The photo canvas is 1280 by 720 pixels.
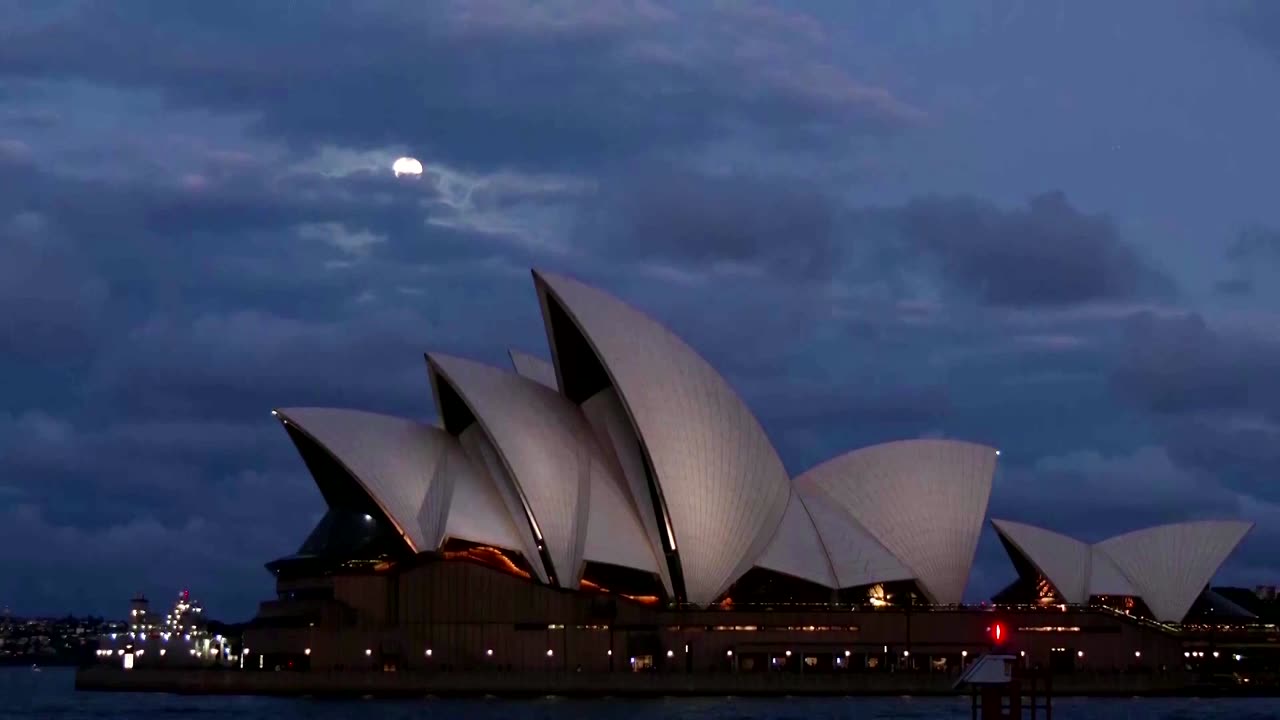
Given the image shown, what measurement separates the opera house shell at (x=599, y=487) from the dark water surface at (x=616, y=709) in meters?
6.03

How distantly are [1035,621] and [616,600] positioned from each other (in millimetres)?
19204

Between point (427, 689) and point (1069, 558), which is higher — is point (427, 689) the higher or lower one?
the lower one

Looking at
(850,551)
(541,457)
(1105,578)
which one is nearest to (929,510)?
(850,551)

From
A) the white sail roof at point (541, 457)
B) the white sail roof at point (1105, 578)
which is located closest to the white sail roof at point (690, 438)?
the white sail roof at point (541, 457)

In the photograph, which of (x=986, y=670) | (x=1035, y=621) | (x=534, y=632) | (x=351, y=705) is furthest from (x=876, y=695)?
(x=986, y=670)

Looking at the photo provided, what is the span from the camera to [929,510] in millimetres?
91375

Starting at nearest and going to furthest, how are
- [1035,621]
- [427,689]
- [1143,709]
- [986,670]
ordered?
[986,670]
[1143,709]
[427,689]
[1035,621]

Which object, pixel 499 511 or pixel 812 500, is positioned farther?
pixel 812 500

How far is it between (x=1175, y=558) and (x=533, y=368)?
31.6 meters

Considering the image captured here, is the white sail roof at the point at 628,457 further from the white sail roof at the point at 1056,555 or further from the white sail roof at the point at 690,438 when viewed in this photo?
the white sail roof at the point at 1056,555

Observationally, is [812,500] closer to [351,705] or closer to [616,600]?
[616,600]

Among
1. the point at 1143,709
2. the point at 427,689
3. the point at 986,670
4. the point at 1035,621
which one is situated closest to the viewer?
the point at 986,670

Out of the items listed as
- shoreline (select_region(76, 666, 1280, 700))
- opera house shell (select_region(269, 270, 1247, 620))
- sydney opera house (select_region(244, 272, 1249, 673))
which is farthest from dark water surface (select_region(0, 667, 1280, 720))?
opera house shell (select_region(269, 270, 1247, 620))

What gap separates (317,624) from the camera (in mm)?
86562
